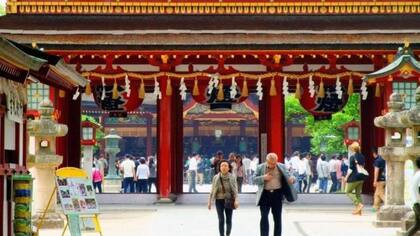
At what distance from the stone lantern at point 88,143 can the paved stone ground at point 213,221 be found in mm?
5587

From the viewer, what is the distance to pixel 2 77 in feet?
45.2

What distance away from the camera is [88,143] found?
110 feet

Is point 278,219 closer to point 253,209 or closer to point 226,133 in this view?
point 253,209

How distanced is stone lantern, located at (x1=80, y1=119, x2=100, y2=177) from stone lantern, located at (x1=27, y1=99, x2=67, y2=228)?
40.0 feet

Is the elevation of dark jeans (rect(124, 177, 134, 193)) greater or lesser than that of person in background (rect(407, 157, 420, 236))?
lesser

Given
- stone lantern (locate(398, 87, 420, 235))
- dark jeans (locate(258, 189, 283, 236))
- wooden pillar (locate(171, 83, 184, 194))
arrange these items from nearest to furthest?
1. dark jeans (locate(258, 189, 283, 236))
2. stone lantern (locate(398, 87, 420, 235))
3. wooden pillar (locate(171, 83, 184, 194))

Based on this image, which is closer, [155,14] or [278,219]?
[278,219]

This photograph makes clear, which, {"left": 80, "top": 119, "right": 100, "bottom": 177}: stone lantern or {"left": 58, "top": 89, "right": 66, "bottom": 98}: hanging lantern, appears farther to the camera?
{"left": 80, "top": 119, "right": 100, "bottom": 177}: stone lantern

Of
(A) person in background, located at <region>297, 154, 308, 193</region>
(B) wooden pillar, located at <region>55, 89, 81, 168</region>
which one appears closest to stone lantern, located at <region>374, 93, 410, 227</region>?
(B) wooden pillar, located at <region>55, 89, 81, 168</region>

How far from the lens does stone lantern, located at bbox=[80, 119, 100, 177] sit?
110 ft

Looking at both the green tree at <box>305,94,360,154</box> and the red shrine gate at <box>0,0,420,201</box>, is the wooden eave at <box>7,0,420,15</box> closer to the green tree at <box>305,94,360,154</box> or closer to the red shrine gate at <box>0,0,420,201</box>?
the red shrine gate at <box>0,0,420,201</box>

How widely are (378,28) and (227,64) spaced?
474 cm

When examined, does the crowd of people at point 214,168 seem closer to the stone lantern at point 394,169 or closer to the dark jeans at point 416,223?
the stone lantern at point 394,169

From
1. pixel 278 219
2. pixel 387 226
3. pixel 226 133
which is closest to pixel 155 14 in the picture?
pixel 387 226
